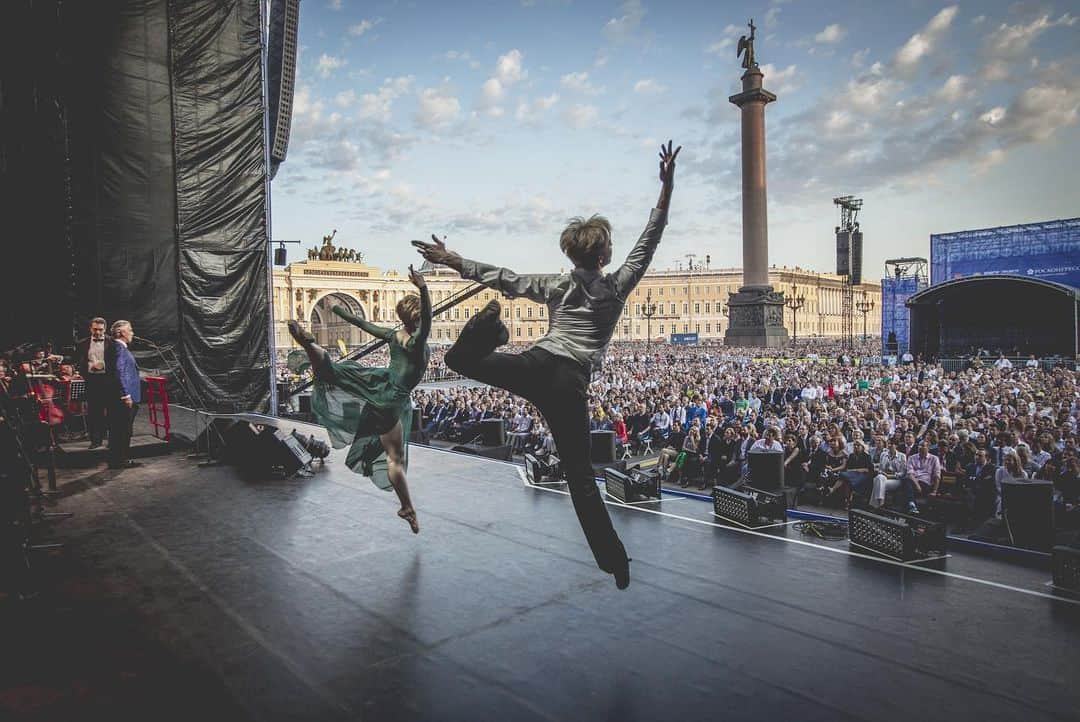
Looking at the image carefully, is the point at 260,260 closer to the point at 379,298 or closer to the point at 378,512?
the point at 378,512

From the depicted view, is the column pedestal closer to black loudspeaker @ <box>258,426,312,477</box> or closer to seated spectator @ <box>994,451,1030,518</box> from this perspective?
seated spectator @ <box>994,451,1030,518</box>

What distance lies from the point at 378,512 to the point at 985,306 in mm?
34079

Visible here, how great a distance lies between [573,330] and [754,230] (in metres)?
45.5

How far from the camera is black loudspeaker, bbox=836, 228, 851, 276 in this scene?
257 ft

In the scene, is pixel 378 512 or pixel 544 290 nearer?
pixel 544 290

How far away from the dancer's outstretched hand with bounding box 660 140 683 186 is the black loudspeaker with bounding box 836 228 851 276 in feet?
275

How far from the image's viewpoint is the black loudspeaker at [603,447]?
924cm

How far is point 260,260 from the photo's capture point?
14516mm

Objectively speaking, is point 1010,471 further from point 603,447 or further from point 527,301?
point 527,301

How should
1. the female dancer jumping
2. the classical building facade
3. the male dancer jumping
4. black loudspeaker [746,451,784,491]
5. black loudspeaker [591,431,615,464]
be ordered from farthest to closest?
the classical building facade < black loudspeaker [591,431,615,464] < black loudspeaker [746,451,784,491] < the female dancer jumping < the male dancer jumping

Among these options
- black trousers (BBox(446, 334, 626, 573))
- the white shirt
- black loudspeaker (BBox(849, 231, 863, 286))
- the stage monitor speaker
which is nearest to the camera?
black trousers (BBox(446, 334, 626, 573))

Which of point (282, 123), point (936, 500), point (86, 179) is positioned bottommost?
point (936, 500)

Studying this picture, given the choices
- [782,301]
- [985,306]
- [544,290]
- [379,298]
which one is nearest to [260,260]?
[544,290]

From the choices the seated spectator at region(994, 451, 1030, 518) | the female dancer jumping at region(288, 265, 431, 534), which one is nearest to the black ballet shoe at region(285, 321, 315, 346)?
the female dancer jumping at region(288, 265, 431, 534)
